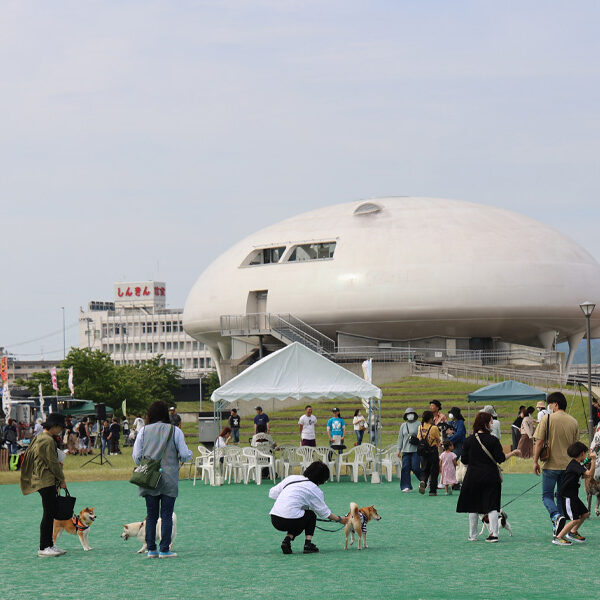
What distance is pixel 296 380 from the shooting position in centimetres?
2442

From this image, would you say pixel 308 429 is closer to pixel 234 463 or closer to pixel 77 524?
pixel 234 463

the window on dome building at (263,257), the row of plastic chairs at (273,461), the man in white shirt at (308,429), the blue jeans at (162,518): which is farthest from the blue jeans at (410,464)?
the window on dome building at (263,257)

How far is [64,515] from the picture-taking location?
1165cm

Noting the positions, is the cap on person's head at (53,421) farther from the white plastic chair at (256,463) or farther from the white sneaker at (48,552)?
the white plastic chair at (256,463)

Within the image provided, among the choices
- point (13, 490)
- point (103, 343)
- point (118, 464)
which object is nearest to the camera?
point (13, 490)

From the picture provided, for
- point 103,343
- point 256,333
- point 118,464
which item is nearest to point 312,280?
point 256,333

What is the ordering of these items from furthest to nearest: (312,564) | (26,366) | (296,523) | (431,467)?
1. (26,366)
2. (431,467)
3. (296,523)
4. (312,564)

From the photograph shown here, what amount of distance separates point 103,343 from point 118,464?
125694 mm

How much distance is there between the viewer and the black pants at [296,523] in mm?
11406

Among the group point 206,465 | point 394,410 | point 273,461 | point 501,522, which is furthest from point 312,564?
point 394,410

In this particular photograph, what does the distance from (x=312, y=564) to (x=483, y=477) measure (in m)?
2.42

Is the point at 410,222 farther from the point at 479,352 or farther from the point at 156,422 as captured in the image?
the point at 156,422

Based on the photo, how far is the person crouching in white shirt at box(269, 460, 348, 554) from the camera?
37.3ft

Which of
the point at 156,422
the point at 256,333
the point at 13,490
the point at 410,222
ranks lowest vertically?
the point at 13,490
